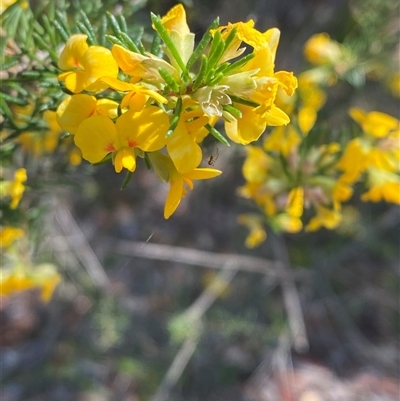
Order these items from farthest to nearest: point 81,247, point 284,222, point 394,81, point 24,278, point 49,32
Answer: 1. point 81,247
2. point 394,81
3. point 284,222
4. point 24,278
5. point 49,32

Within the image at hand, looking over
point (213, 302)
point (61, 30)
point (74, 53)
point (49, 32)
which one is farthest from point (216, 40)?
point (213, 302)

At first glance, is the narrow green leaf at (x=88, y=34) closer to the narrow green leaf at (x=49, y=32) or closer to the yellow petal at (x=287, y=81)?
the narrow green leaf at (x=49, y=32)

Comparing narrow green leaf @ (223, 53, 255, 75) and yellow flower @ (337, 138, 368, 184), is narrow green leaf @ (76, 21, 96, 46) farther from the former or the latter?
yellow flower @ (337, 138, 368, 184)

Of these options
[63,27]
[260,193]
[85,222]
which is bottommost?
[85,222]

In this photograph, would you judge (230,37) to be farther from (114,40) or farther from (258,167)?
(258,167)

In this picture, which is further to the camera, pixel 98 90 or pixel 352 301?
pixel 352 301

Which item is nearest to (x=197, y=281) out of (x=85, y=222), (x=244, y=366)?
(x=244, y=366)

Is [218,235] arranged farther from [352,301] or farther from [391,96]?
[391,96]
